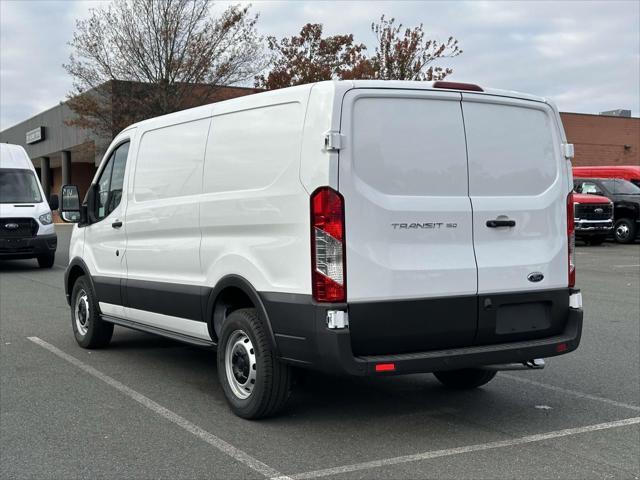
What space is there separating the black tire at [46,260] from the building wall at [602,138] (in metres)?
35.9

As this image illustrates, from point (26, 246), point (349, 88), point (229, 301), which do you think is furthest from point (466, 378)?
point (26, 246)

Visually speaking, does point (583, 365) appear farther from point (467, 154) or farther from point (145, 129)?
point (145, 129)

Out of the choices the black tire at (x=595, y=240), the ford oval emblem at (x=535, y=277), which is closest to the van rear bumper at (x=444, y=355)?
the ford oval emblem at (x=535, y=277)

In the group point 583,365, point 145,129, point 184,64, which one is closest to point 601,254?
point 583,365

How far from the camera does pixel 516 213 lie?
16.8 ft

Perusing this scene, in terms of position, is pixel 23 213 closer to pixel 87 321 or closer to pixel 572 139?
pixel 87 321

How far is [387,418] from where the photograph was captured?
17.5ft

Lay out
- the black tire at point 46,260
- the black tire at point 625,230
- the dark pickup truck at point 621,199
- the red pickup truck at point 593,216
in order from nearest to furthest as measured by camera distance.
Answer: the black tire at point 46,260 → the red pickup truck at point 593,216 → the dark pickup truck at point 621,199 → the black tire at point 625,230

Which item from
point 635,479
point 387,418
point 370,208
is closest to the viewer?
point 635,479

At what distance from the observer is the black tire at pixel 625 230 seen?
24453 millimetres

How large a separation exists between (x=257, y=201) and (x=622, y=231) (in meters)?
22.0

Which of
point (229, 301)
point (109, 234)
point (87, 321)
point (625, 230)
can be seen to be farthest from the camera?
point (625, 230)

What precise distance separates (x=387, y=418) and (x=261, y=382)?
0.95m

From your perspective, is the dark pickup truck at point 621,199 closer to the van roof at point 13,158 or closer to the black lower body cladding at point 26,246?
the black lower body cladding at point 26,246
